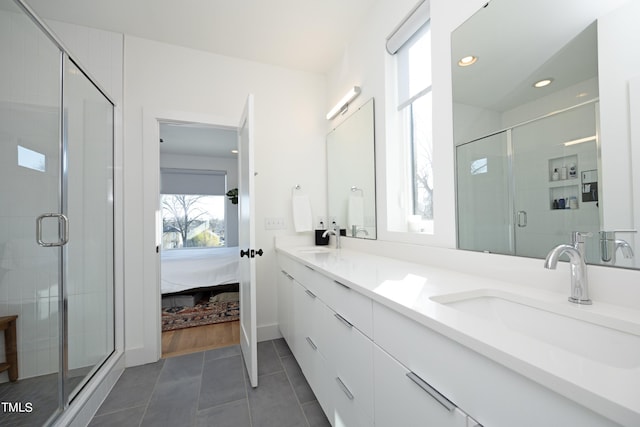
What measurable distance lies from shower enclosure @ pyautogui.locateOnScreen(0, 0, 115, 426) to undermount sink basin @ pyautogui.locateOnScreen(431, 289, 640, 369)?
1.98 meters

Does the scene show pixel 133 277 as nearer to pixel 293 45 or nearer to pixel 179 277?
pixel 179 277

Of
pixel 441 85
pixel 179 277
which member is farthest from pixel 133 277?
pixel 441 85

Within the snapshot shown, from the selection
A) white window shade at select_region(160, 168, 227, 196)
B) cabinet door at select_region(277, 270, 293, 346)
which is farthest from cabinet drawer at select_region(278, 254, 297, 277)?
white window shade at select_region(160, 168, 227, 196)

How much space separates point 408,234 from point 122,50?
260 centimetres

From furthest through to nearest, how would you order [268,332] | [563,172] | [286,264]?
[268,332], [286,264], [563,172]

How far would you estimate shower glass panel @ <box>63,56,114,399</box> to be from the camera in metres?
1.57

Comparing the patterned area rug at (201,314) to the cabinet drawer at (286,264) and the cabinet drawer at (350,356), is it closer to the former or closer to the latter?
the cabinet drawer at (286,264)

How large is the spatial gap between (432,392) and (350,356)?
453mm

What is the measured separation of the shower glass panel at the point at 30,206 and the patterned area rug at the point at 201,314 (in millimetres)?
1258

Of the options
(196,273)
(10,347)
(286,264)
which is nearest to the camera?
(10,347)

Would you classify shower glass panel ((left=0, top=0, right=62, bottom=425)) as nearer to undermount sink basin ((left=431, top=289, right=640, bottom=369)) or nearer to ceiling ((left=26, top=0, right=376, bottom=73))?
ceiling ((left=26, top=0, right=376, bottom=73))

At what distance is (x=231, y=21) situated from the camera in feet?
6.39

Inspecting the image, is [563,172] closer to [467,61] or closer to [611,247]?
[611,247]

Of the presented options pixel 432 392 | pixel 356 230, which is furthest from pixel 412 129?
pixel 432 392
